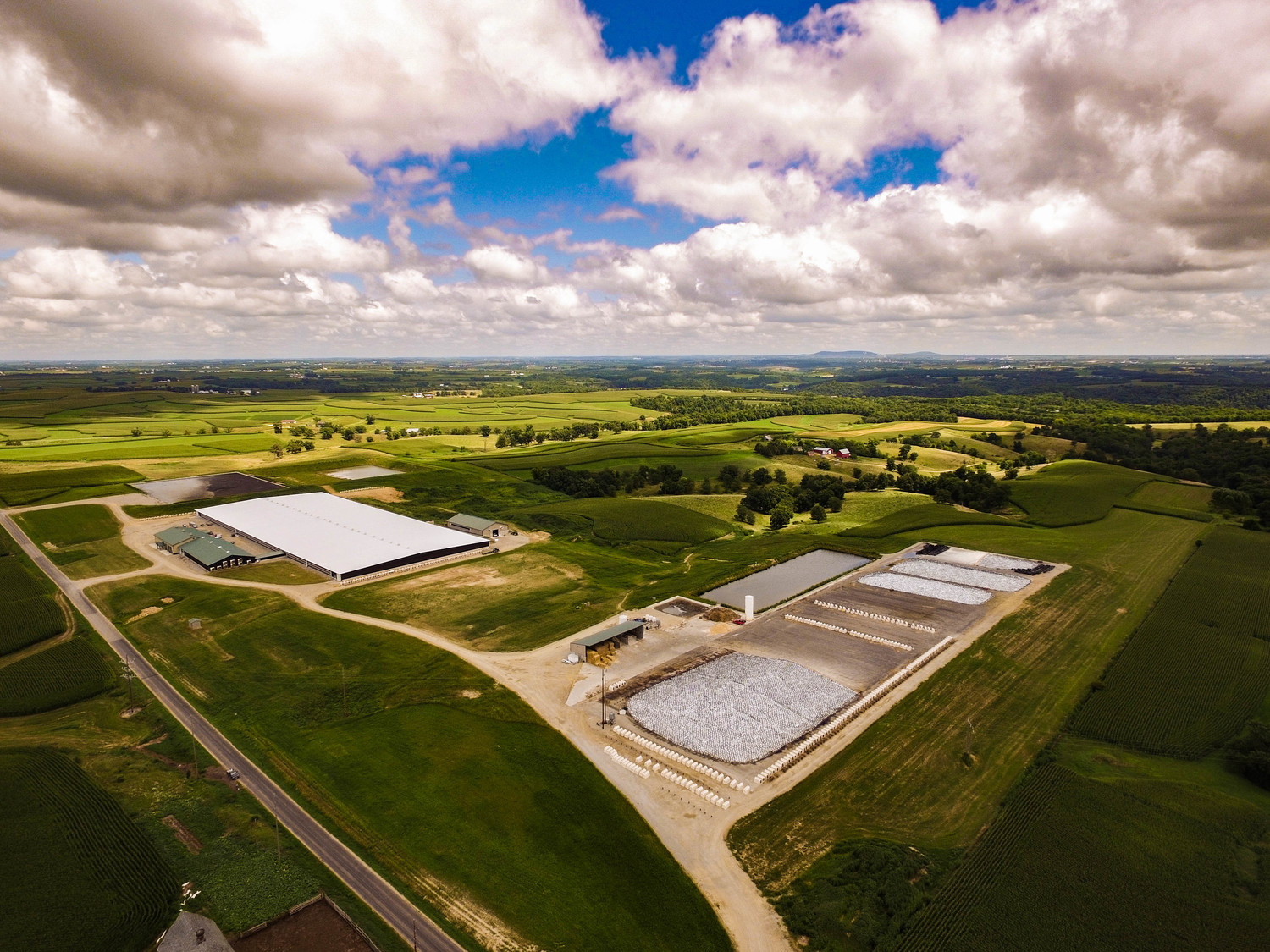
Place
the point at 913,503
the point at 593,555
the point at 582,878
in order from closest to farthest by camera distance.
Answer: the point at 582,878
the point at 593,555
the point at 913,503

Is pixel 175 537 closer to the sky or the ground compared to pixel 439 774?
closer to the sky

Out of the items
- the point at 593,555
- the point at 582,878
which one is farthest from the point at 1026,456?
the point at 582,878

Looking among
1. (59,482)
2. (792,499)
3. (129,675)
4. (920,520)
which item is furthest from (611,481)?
(59,482)

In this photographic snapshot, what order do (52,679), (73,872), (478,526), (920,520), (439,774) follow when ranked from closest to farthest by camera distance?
1. (73,872)
2. (439,774)
3. (52,679)
4. (478,526)
5. (920,520)

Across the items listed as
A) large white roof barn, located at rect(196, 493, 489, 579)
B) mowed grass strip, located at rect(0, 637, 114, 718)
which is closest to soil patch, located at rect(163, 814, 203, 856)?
mowed grass strip, located at rect(0, 637, 114, 718)

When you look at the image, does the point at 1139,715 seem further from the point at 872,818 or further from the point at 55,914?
the point at 55,914

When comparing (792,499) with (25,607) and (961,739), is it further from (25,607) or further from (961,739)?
(25,607)

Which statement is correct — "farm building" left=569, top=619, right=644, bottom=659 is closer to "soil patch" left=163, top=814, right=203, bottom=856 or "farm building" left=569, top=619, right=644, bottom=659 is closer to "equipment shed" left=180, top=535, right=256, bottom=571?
"soil patch" left=163, top=814, right=203, bottom=856
